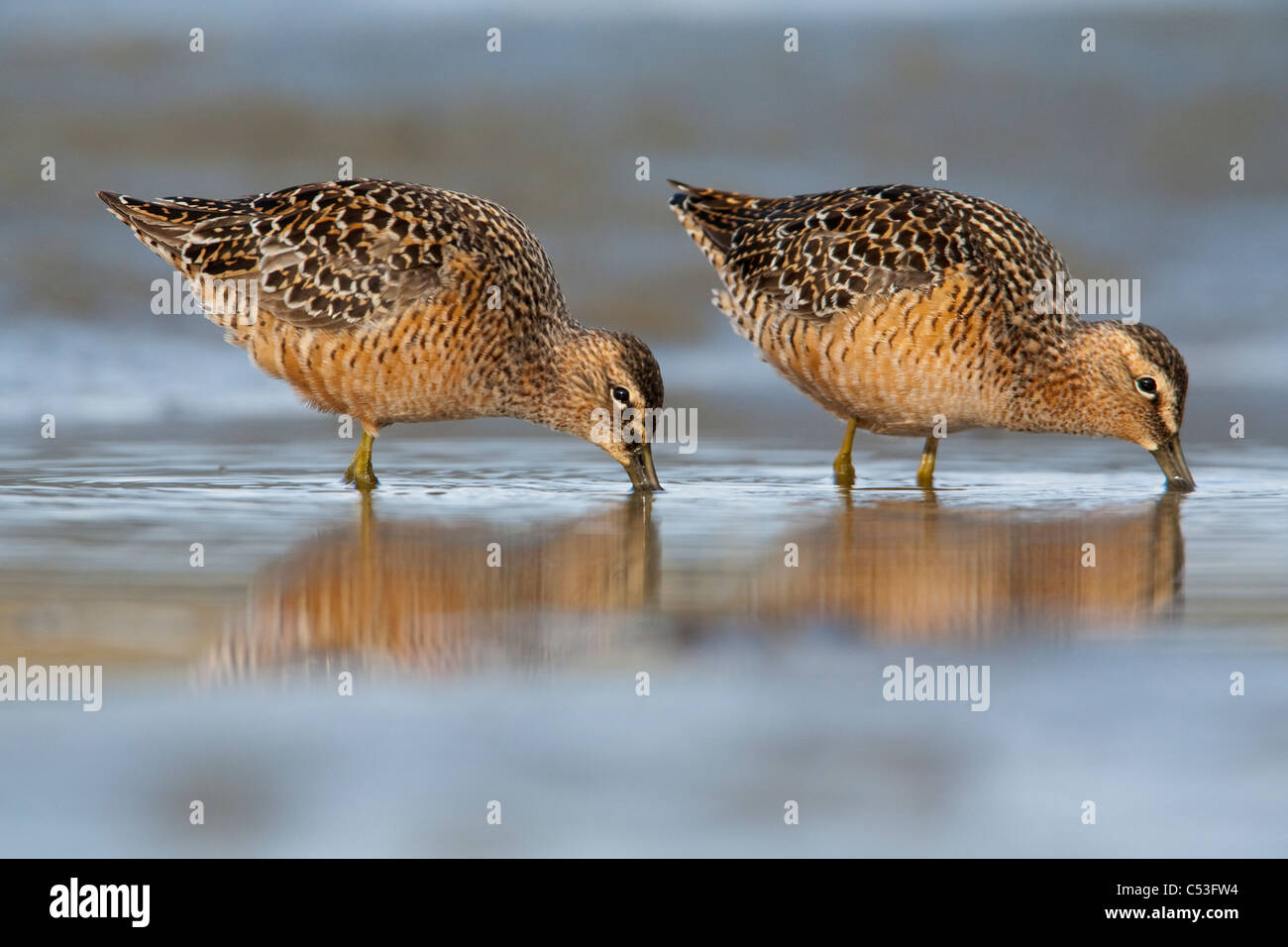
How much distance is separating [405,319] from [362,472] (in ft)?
2.70

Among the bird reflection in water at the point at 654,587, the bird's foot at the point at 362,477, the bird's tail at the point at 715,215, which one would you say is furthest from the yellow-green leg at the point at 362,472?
the bird's tail at the point at 715,215

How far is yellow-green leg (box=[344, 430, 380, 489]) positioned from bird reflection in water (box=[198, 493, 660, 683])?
3.30ft

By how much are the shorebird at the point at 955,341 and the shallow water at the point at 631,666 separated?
63cm

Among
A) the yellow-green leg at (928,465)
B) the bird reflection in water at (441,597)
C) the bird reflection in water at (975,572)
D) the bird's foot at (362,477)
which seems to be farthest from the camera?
the yellow-green leg at (928,465)

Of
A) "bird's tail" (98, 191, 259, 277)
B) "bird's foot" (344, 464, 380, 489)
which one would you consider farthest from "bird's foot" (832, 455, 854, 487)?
"bird's tail" (98, 191, 259, 277)

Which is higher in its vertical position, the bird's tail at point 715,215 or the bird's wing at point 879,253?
the bird's tail at point 715,215

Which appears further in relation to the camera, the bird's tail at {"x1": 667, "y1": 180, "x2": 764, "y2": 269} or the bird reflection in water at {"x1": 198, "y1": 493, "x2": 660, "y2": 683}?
the bird's tail at {"x1": 667, "y1": 180, "x2": 764, "y2": 269}

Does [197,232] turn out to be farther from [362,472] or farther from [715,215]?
[715,215]

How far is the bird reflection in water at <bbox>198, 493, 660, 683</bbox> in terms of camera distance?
16.2 feet

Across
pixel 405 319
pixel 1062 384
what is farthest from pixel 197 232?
pixel 1062 384

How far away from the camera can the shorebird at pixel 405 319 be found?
8.03 metres

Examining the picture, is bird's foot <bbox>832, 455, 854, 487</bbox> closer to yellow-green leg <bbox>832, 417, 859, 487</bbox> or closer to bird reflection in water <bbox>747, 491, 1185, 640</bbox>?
yellow-green leg <bbox>832, 417, 859, 487</bbox>

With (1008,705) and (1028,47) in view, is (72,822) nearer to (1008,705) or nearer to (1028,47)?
(1008,705)

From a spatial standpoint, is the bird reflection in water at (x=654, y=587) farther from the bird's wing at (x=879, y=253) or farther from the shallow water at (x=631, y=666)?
the bird's wing at (x=879, y=253)
